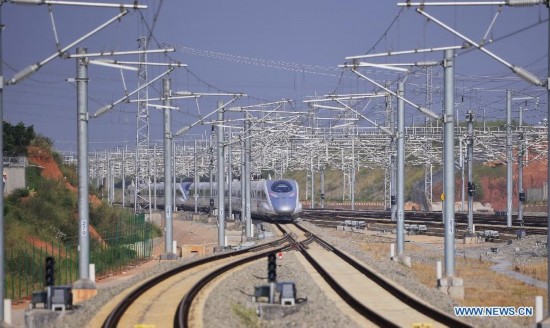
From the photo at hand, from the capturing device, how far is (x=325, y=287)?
29.8 m

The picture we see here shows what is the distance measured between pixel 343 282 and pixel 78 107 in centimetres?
981

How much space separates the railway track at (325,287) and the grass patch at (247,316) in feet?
2.84

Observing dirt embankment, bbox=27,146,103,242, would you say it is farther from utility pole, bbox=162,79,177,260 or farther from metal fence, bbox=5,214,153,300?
utility pole, bbox=162,79,177,260

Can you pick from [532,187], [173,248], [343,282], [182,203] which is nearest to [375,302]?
[343,282]

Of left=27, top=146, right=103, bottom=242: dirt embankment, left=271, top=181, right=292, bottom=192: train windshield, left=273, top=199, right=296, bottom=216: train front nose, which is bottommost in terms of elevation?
left=273, top=199, right=296, bottom=216: train front nose

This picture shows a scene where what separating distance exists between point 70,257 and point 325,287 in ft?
44.9

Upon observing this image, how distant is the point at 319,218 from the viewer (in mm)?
83250

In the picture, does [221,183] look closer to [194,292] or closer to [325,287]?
[325,287]

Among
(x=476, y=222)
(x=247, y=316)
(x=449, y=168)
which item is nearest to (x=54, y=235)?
(x=449, y=168)

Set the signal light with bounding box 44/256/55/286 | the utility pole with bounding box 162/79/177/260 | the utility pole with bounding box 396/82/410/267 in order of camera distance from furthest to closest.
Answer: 1. the utility pole with bounding box 162/79/177/260
2. the utility pole with bounding box 396/82/410/267
3. the signal light with bounding box 44/256/55/286

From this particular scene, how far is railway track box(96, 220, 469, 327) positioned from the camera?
69.6ft

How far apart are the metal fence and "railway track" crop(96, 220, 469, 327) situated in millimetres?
4580

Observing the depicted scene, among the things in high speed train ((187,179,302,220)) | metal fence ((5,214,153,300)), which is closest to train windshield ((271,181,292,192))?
high speed train ((187,179,302,220))

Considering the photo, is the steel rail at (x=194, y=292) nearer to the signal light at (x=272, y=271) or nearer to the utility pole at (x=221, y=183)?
the signal light at (x=272, y=271)
